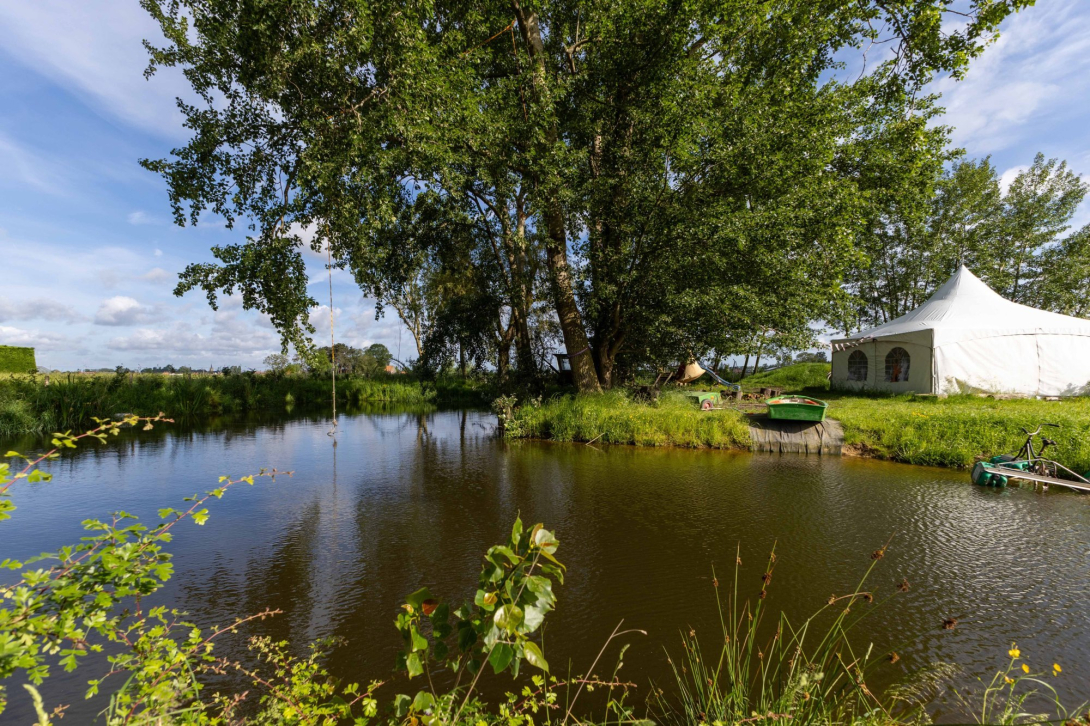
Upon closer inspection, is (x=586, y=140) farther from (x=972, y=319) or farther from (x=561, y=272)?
(x=972, y=319)

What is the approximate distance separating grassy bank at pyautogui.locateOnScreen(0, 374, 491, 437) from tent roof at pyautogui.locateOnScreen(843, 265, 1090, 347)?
1596cm

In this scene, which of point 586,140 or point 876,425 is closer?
point 876,425

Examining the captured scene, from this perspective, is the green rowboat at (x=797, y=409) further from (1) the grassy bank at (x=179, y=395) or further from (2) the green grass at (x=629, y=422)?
(1) the grassy bank at (x=179, y=395)

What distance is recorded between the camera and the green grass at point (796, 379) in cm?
2262

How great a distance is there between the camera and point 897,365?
18125 millimetres

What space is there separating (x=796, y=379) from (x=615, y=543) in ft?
69.9

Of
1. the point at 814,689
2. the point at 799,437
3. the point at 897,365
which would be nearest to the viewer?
the point at 814,689

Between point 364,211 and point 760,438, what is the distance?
372 inches

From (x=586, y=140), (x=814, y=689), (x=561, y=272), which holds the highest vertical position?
(x=586, y=140)

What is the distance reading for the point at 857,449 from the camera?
34.2 ft

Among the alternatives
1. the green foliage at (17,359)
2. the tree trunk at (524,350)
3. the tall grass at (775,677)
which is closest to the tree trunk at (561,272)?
the tree trunk at (524,350)

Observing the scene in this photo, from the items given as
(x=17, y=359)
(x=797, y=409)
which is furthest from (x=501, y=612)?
(x=17, y=359)

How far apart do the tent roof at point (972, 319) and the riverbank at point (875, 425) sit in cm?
251

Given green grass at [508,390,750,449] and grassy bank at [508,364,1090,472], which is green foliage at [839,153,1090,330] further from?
green grass at [508,390,750,449]
